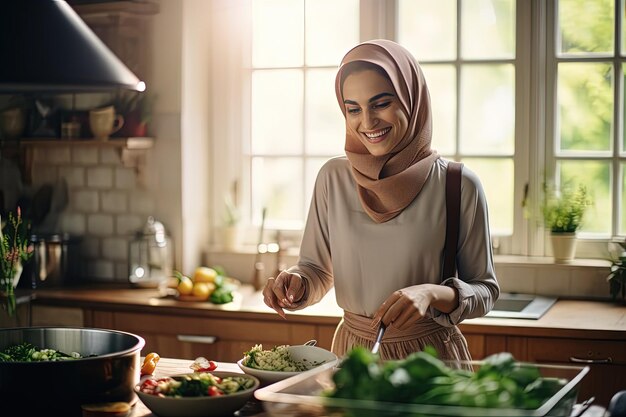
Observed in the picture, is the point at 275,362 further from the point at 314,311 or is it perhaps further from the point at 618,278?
the point at 618,278

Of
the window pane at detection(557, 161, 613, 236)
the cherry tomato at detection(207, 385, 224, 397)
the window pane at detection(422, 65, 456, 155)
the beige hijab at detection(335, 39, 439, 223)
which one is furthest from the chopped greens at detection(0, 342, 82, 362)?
the window pane at detection(557, 161, 613, 236)

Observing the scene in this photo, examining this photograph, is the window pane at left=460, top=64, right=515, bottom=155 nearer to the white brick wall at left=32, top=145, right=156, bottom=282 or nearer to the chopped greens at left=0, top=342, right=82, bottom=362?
the white brick wall at left=32, top=145, right=156, bottom=282

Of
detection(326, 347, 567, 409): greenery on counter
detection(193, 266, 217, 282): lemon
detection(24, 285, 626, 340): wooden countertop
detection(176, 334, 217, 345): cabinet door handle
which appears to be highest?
detection(326, 347, 567, 409): greenery on counter

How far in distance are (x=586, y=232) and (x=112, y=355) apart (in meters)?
Answer: 2.58

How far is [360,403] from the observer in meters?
1.64

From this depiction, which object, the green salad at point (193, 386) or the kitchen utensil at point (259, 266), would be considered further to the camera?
the kitchen utensil at point (259, 266)

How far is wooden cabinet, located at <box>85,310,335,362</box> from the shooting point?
143 inches

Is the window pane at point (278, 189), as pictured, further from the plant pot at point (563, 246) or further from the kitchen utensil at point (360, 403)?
the kitchen utensil at point (360, 403)

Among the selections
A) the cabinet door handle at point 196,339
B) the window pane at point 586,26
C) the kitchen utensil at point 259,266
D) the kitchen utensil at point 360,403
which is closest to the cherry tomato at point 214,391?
the kitchen utensil at point 360,403

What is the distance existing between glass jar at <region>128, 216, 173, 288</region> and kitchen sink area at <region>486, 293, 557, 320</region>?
152 centimetres

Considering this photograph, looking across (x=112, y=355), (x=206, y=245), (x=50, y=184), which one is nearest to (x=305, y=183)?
(x=206, y=245)

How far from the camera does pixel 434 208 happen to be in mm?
2549

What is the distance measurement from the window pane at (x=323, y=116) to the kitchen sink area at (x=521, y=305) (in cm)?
105

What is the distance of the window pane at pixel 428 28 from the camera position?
408 centimetres
